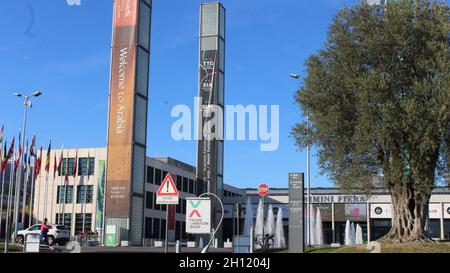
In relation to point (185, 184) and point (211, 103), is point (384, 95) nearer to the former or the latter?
point (211, 103)

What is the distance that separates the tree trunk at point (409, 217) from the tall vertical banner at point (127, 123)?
29.3m

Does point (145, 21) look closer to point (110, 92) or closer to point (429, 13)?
point (110, 92)

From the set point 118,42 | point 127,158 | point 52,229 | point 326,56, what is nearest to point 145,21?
point 118,42

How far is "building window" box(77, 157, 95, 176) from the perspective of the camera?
7512cm

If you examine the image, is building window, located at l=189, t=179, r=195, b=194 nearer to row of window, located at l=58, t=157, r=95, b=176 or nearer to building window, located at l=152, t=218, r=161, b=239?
building window, located at l=152, t=218, r=161, b=239

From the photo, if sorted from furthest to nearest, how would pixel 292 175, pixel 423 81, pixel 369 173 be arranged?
pixel 292 175 < pixel 369 173 < pixel 423 81

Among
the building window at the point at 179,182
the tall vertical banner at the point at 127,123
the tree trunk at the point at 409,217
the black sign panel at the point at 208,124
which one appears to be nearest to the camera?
the tree trunk at the point at 409,217

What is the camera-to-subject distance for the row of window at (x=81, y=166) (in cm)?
7512

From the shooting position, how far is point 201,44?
62.4 m

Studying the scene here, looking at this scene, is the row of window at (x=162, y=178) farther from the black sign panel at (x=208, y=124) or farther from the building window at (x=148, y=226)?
the black sign panel at (x=208, y=124)

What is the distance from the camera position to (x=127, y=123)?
53000 mm

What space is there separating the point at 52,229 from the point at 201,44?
30271mm

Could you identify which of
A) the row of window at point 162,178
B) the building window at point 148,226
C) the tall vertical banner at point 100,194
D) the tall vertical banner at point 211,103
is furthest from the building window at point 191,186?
the tall vertical banner at point 211,103

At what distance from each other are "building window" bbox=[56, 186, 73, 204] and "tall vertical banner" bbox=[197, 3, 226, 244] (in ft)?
80.2
